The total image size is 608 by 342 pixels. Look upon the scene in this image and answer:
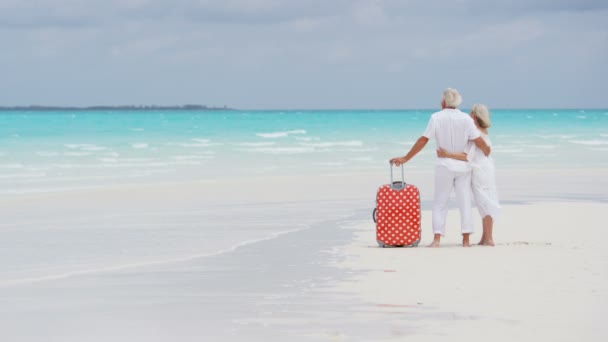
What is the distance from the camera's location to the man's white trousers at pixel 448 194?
8.78m

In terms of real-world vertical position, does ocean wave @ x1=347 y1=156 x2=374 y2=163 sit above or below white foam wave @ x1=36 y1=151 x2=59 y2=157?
below

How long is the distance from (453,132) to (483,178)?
1.68ft

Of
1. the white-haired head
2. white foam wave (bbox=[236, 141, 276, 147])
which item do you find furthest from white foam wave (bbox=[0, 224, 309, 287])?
white foam wave (bbox=[236, 141, 276, 147])

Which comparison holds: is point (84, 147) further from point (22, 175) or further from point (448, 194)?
point (448, 194)

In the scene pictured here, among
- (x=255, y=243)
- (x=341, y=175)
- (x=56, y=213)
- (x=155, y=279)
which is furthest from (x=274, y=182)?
(x=155, y=279)

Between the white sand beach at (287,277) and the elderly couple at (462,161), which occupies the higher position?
the elderly couple at (462,161)

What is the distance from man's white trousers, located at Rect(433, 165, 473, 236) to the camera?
28.8ft

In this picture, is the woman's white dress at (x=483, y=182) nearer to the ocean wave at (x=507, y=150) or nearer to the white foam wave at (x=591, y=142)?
the ocean wave at (x=507, y=150)

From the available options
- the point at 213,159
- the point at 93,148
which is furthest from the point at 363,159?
the point at 93,148

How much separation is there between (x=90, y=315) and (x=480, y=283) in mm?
2543

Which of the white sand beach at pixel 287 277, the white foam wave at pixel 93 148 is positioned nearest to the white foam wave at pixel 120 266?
the white sand beach at pixel 287 277

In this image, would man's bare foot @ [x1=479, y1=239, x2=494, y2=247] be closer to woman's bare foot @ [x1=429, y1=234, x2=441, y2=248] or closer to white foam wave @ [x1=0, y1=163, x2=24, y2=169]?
woman's bare foot @ [x1=429, y1=234, x2=441, y2=248]

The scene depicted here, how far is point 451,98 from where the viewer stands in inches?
342

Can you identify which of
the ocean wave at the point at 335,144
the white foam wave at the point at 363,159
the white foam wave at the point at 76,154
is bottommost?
the ocean wave at the point at 335,144
